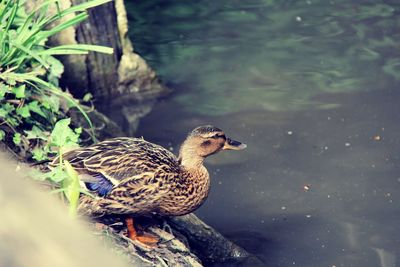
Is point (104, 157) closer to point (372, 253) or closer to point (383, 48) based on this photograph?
point (372, 253)

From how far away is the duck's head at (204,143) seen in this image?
601 centimetres

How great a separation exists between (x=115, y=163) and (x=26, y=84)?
3.36 feet

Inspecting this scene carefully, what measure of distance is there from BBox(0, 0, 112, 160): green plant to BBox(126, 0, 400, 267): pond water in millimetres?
1594

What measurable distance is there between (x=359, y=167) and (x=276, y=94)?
1.80 metres

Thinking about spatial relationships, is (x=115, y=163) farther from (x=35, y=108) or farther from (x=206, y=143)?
(x=206, y=143)

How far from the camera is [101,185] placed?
17.4ft

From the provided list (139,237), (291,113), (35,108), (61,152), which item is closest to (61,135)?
(61,152)

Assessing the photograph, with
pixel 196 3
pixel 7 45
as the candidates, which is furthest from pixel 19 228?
pixel 196 3

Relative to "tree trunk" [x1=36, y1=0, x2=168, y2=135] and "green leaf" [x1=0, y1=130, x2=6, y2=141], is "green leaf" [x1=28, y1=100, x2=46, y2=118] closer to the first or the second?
"green leaf" [x1=0, y1=130, x2=6, y2=141]

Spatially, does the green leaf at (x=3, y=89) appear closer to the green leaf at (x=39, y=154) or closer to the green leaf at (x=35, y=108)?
the green leaf at (x=35, y=108)

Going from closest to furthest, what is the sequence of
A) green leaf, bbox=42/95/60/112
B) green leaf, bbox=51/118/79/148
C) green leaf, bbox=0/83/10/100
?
green leaf, bbox=51/118/79/148 < green leaf, bbox=0/83/10/100 < green leaf, bbox=42/95/60/112

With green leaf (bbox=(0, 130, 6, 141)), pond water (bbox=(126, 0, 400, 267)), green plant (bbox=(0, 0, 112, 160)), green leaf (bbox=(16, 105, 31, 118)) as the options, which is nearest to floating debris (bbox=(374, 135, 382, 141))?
pond water (bbox=(126, 0, 400, 267))

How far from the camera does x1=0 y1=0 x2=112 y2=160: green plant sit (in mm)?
5484

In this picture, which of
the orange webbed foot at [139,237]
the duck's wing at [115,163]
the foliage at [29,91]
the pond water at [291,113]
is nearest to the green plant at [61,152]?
the foliage at [29,91]
